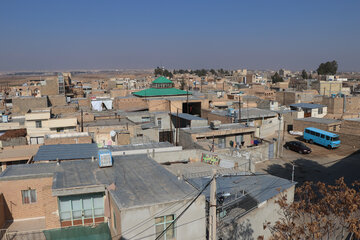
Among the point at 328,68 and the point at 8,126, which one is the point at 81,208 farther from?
the point at 328,68

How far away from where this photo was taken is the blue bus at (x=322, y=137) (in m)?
33.8

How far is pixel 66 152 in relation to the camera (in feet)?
57.9

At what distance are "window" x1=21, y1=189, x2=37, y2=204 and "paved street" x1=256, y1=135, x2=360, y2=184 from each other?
19.0m

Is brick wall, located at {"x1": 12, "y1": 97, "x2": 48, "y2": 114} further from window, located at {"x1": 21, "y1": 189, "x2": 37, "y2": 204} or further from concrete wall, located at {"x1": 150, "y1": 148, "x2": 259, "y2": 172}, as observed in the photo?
window, located at {"x1": 21, "y1": 189, "x2": 37, "y2": 204}

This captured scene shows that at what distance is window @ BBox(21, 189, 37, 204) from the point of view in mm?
13125

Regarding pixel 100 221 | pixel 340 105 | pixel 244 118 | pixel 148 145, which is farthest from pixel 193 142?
pixel 340 105

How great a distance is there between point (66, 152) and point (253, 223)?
1068 cm

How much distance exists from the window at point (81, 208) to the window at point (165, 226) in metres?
3.08

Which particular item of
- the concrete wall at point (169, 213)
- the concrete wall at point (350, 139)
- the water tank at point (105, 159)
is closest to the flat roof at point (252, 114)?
the concrete wall at point (350, 139)

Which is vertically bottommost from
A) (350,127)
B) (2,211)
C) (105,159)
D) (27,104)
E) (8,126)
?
(350,127)

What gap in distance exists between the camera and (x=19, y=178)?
13.0 metres

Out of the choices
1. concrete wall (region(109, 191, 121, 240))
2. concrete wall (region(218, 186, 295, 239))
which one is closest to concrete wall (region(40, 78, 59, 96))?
concrete wall (region(109, 191, 121, 240))

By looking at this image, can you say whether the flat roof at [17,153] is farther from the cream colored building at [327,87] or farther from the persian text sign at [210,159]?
the cream colored building at [327,87]

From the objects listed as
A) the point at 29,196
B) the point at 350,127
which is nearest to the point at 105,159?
the point at 29,196
